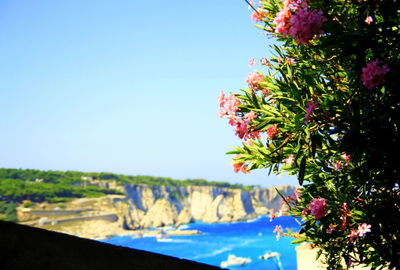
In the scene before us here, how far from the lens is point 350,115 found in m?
3.65

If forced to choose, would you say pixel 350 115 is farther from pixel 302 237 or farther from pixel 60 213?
pixel 60 213

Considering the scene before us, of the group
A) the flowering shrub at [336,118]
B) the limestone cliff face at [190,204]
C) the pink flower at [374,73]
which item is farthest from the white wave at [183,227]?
the pink flower at [374,73]

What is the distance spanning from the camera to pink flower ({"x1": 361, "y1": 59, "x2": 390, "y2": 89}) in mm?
3186

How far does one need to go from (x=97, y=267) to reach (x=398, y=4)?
343 cm

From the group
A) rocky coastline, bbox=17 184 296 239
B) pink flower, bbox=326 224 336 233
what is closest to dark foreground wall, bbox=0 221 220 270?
pink flower, bbox=326 224 336 233

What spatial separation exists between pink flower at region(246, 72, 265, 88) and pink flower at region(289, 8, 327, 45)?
2175 millimetres

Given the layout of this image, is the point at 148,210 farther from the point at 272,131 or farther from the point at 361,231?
the point at 361,231

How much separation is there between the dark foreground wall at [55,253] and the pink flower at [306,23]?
95.8 inches

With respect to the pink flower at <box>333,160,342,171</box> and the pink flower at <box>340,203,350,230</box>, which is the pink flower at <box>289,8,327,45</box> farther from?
the pink flower at <box>340,203,350,230</box>

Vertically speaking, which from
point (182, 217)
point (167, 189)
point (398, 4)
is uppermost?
point (398, 4)

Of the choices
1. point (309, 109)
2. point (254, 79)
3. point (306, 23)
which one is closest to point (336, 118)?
point (309, 109)

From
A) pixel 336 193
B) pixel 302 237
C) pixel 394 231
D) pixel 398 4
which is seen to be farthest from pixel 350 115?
pixel 302 237

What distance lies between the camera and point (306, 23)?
3182 mm

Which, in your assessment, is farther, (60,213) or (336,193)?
(60,213)
